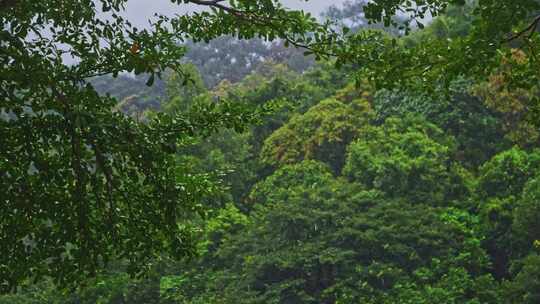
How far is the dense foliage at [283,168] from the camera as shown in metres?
6.12

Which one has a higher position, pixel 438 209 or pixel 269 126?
pixel 269 126

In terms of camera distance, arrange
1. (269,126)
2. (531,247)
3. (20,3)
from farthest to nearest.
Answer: (269,126), (531,247), (20,3)

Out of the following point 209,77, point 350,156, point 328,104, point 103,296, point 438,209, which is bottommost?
point 103,296

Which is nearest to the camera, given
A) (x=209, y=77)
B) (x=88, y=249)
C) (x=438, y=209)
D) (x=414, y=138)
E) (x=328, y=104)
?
(x=88, y=249)

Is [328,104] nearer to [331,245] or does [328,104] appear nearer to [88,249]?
[331,245]

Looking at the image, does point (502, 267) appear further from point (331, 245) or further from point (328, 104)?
point (328, 104)

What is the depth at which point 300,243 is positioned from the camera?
24.0m

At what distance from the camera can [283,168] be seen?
28.5 metres

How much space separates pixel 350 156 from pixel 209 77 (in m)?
46.6

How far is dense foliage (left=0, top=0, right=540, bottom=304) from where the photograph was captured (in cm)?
612

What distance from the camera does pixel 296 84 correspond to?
3603cm

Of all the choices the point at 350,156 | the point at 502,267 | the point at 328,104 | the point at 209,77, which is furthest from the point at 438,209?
the point at 209,77

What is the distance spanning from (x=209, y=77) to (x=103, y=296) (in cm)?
5069

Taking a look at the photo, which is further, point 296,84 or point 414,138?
point 296,84
